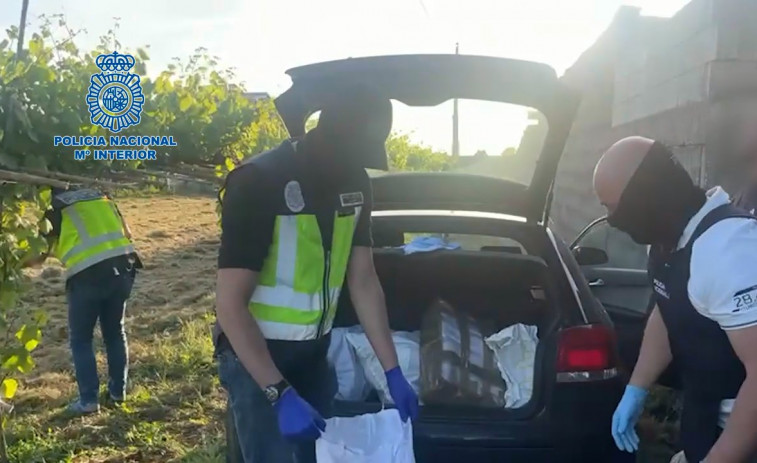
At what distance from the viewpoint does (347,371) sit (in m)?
3.16

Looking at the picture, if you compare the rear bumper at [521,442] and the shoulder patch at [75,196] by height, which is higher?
the shoulder patch at [75,196]

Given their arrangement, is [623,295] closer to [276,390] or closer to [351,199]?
[351,199]

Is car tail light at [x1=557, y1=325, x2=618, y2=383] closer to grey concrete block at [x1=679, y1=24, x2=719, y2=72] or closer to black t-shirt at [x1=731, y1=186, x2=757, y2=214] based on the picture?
black t-shirt at [x1=731, y1=186, x2=757, y2=214]

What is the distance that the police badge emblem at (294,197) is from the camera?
203 cm

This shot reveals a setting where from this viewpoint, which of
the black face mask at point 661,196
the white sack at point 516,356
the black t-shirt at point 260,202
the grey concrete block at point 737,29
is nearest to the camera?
the black face mask at point 661,196

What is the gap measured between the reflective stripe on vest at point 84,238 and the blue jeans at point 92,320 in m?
0.10

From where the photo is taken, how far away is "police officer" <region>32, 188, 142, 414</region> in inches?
182

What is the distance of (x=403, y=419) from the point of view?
2363 millimetres

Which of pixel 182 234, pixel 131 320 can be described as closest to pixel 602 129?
pixel 131 320

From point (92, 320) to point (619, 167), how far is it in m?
3.82

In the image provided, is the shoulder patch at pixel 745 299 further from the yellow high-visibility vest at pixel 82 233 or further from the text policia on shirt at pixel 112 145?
the yellow high-visibility vest at pixel 82 233

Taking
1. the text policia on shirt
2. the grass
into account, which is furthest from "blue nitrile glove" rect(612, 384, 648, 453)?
the text policia on shirt

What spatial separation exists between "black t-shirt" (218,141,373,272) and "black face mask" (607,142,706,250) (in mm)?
811

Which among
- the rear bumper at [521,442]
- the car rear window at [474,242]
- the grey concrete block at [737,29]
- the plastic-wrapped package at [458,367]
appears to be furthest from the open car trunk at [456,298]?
the grey concrete block at [737,29]
